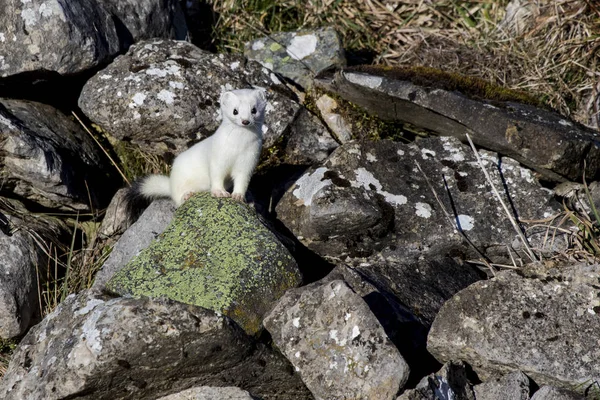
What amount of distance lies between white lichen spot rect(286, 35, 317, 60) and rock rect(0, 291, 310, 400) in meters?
3.35

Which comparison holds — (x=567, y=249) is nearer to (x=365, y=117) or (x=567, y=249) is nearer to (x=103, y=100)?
(x=365, y=117)

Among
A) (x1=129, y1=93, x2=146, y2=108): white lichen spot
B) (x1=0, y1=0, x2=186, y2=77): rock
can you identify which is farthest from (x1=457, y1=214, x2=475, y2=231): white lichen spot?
(x1=0, y1=0, x2=186, y2=77): rock

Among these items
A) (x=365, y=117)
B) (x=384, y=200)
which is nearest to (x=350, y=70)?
(x=365, y=117)

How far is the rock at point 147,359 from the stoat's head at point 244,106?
1.59m

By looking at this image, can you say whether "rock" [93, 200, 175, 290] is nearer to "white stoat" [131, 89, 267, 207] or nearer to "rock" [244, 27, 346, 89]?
"white stoat" [131, 89, 267, 207]


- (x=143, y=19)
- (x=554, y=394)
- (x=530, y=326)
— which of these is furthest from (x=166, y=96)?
(x=554, y=394)

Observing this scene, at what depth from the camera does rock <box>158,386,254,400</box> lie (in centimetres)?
326

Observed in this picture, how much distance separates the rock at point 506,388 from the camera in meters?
3.33

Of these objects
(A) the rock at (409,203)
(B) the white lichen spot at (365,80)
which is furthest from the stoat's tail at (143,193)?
(B) the white lichen spot at (365,80)

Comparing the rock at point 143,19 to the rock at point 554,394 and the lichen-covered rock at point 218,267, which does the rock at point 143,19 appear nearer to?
the lichen-covered rock at point 218,267

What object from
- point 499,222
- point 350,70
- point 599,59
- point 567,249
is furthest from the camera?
point 599,59

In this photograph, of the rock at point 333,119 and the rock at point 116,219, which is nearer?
the rock at point 116,219

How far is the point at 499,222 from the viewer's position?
4.83 m

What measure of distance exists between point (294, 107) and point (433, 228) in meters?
1.50
